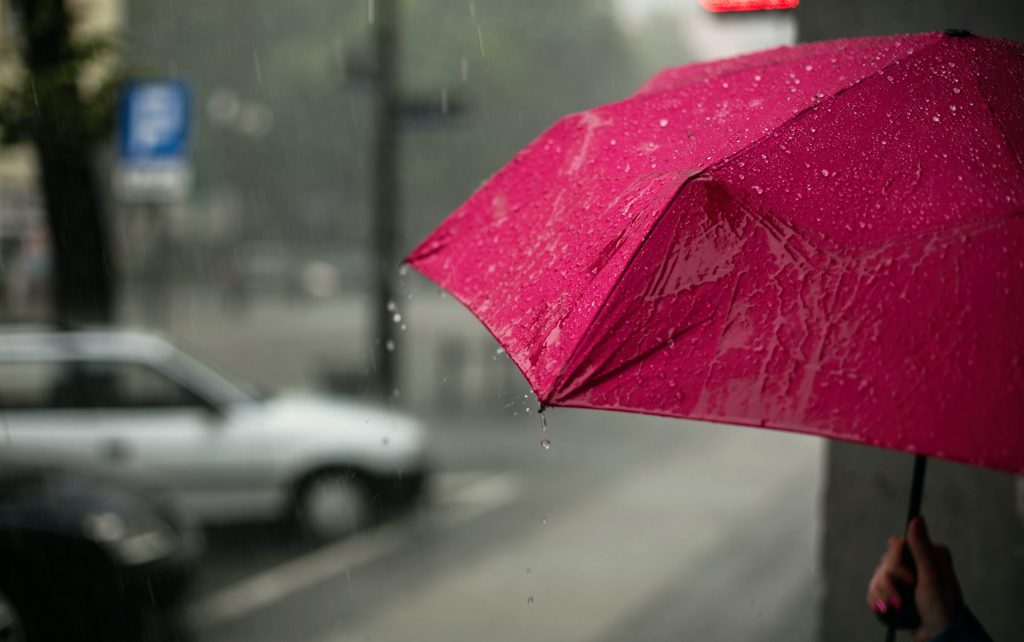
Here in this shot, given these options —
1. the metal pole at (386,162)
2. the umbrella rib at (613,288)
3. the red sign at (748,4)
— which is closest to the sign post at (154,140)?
the metal pole at (386,162)

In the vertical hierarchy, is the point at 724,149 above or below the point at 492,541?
above

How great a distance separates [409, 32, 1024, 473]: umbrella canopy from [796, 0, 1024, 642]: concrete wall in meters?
1.44

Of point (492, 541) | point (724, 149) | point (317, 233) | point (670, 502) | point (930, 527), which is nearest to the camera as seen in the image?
point (724, 149)

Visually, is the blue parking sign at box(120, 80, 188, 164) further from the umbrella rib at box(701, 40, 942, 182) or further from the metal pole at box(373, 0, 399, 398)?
the umbrella rib at box(701, 40, 942, 182)

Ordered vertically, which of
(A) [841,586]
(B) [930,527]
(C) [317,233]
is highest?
(B) [930,527]

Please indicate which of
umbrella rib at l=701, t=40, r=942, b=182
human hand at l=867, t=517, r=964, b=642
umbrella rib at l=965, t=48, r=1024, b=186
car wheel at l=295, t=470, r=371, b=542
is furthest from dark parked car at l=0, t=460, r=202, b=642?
umbrella rib at l=965, t=48, r=1024, b=186

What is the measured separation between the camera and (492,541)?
7.72 meters

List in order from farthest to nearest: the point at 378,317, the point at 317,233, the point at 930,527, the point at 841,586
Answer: the point at 317,233, the point at 378,317, the point at 841,586, the point at 930,527

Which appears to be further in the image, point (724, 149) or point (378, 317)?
point (378, 317)

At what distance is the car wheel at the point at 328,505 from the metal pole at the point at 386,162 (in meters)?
3.56

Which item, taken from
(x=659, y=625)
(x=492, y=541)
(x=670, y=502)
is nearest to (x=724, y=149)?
(x=659, y=625)

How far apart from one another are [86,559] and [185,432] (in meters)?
2.07

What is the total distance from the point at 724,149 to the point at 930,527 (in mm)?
1976

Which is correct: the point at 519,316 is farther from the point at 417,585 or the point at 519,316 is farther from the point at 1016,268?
the point at 417,585
